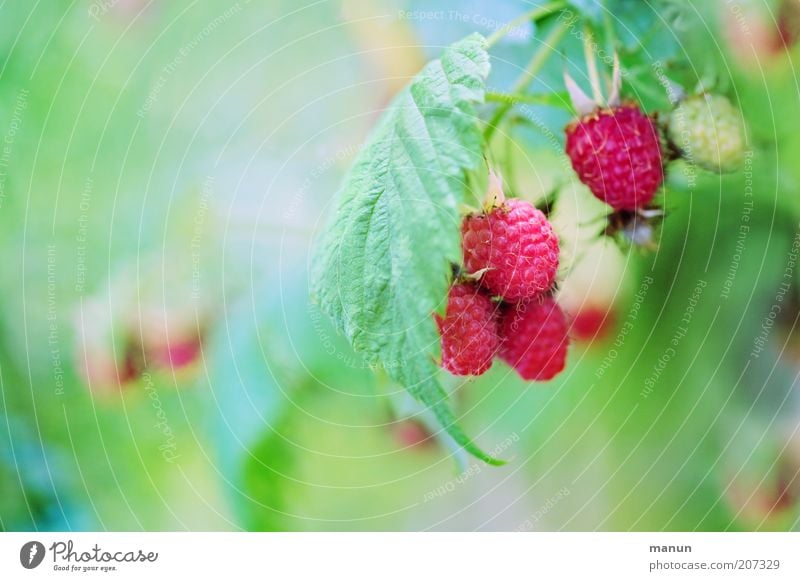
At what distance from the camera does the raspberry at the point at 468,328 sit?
376 millimetres

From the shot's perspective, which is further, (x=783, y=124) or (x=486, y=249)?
(x=783, y=124)

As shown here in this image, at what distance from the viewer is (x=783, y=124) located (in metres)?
0.49

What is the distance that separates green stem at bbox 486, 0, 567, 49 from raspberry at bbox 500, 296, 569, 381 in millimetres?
166

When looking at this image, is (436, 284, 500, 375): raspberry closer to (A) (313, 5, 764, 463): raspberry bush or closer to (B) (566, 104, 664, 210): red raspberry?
(A) (313, 5, 764, 463): raspberry bush

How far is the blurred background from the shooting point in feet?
1.56

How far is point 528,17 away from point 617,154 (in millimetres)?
107

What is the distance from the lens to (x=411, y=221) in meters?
0.37

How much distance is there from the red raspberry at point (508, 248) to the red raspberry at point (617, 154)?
66 mm
